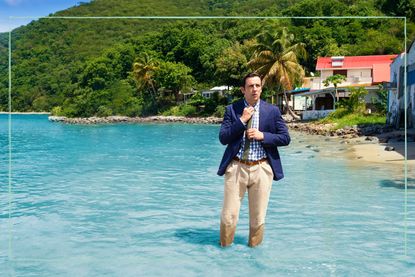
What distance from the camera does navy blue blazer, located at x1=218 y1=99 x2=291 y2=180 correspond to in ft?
17.5

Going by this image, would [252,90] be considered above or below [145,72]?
below

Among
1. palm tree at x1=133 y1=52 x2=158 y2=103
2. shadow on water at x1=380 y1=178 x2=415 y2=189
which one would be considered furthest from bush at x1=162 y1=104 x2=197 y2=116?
shadow on water at x1=380 y1=178 x2=415 y2=189

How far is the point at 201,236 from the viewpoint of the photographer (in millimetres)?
7078

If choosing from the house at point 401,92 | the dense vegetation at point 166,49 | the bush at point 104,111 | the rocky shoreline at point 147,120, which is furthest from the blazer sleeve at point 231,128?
the bush at point 104,111

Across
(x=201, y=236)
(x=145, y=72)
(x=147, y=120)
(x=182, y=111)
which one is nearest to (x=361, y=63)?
(x=182, y=111)

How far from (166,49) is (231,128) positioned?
68.7 meters

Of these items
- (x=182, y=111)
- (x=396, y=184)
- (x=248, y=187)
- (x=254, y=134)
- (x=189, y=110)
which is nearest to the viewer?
(x=254, y=134)

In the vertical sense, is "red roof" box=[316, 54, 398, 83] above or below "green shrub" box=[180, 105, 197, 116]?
above

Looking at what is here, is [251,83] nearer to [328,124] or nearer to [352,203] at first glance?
[352,203]

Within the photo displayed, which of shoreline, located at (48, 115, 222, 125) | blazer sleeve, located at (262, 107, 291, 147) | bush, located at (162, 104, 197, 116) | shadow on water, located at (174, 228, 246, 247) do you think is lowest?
shoreline, located at (48, 115, 222, 125)

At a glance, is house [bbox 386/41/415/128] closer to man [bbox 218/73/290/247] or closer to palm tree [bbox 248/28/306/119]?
palm tree [bbox 248/28/306/119]

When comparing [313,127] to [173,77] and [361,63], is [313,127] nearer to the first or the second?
[361,63]

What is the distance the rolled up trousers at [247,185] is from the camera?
18.0 ft

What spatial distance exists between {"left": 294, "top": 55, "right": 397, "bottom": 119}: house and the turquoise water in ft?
87.4
